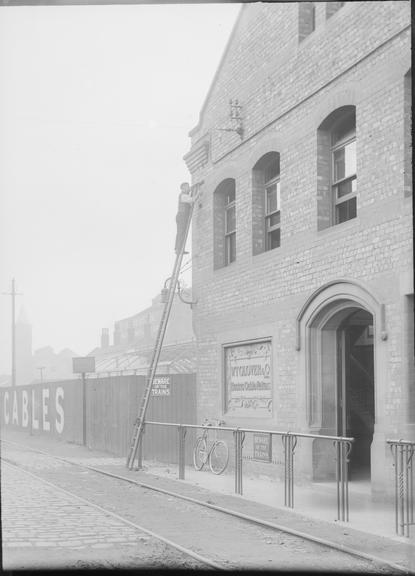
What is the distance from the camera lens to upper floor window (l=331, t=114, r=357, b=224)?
36.1 feet

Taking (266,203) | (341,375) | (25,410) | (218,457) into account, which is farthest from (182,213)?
(25,410)

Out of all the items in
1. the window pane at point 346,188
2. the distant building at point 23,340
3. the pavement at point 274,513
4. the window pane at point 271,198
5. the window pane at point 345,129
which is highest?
the window pane at point 345,129

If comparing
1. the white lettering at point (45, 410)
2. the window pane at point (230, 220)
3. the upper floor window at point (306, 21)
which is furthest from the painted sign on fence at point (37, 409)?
the upper floor window at point (306, 21)

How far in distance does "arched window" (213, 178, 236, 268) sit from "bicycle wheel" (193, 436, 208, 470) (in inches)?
126

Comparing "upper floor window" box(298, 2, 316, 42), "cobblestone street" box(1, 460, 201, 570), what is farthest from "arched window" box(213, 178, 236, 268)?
"cobblestone street" box(1, 460, 201, 570)

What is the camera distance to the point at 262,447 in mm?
12539

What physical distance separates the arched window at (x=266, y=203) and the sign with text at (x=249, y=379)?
1686 millimetres

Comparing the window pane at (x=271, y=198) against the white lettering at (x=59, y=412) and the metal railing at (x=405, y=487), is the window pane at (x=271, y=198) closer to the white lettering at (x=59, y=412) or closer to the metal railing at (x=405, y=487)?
the metal railing at (x=405, y=487)

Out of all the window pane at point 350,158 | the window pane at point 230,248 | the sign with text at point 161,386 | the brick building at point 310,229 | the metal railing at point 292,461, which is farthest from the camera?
the sign with text at point 161,386

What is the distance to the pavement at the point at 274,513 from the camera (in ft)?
25.5

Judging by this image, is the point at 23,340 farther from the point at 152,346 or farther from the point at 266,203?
the point at 152,346

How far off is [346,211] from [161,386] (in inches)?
260

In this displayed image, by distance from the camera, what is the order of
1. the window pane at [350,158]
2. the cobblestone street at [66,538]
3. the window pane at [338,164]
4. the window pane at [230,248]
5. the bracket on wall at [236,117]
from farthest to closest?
the window pane at [230,248] < the bracket on wall at [236,117] < the window pane at [338,164] < the window pane at [350,158] < the cobblestone street at [66,538]

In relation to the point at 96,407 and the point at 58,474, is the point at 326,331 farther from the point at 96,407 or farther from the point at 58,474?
the point at 96,407
